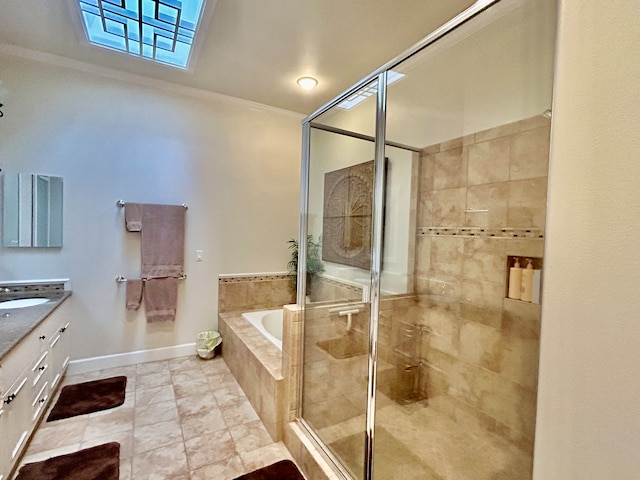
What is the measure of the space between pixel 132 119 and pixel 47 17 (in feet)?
2.98

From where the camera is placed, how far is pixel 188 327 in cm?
327

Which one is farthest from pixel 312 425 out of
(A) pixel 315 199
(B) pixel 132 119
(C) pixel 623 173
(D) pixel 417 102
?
(B) pixel 132 119

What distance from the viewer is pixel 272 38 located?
2.29 meters

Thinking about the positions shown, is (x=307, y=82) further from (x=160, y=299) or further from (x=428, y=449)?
(x=428, y=449)

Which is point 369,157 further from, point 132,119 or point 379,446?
point 132,119

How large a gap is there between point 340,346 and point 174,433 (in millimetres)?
1310

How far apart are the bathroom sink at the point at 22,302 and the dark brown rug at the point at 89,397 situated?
797mm

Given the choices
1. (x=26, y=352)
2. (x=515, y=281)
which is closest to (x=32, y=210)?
(x=26, y=352)

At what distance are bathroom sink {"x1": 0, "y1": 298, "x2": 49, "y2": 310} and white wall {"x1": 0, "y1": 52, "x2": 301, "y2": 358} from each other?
0.29 metres

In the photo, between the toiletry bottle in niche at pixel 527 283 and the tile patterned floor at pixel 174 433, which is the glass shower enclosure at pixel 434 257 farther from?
the tile patterned floor at pixel 174 433

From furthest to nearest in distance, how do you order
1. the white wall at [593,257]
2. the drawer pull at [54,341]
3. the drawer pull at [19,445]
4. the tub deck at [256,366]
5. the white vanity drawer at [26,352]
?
the drawer pull at [54,341] < the tub deck at [256,366] < the drawer pull at [19,445] < the white vanity drawer at [26,352] < the white wall at [593,257]

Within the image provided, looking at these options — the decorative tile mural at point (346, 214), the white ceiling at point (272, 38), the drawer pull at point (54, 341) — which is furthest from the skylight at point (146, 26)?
the drawer pull at point (54, 341)

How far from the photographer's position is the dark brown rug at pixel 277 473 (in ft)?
5.59

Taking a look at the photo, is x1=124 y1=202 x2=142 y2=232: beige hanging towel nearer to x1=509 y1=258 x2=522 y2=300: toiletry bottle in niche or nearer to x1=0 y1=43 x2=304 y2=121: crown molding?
x1=0 y1=43 x2=304 y2=121: crown molding
